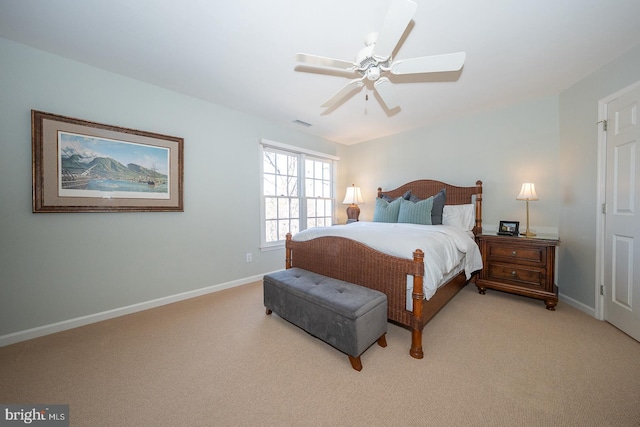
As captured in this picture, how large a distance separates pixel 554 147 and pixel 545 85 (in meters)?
0.77

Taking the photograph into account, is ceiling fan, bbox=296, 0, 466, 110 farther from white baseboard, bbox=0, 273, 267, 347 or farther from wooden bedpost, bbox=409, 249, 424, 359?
white baseboard, bbox=0, 273, 267, 347

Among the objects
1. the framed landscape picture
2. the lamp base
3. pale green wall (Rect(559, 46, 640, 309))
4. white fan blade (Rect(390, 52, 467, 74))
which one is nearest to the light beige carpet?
pale green wall (Rect(559, 46, 640, 309))

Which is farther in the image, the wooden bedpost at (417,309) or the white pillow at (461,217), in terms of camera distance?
the white pillow at (461,217)

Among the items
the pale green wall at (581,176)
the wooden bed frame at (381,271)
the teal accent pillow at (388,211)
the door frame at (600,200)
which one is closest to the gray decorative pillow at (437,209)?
the teal accent pillow at (388,211)

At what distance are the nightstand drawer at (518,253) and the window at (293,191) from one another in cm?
275

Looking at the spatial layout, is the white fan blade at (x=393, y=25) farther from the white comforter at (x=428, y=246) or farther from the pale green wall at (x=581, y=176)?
the pale green wall at (x=581, y=176)

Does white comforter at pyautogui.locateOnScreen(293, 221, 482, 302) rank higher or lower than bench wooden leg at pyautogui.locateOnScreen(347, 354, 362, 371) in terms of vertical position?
higher

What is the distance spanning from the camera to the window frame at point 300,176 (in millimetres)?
3621

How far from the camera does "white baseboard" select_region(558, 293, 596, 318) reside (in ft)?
7.79

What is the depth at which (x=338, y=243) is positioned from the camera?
234cm

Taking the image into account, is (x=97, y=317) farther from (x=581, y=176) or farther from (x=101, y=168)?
(x=581, y=176)

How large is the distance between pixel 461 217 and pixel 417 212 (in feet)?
2.14

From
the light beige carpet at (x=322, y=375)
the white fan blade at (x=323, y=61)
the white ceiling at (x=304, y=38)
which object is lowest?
the light beige carpet at (x=322, y=375)

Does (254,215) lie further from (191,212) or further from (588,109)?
(588,109)
